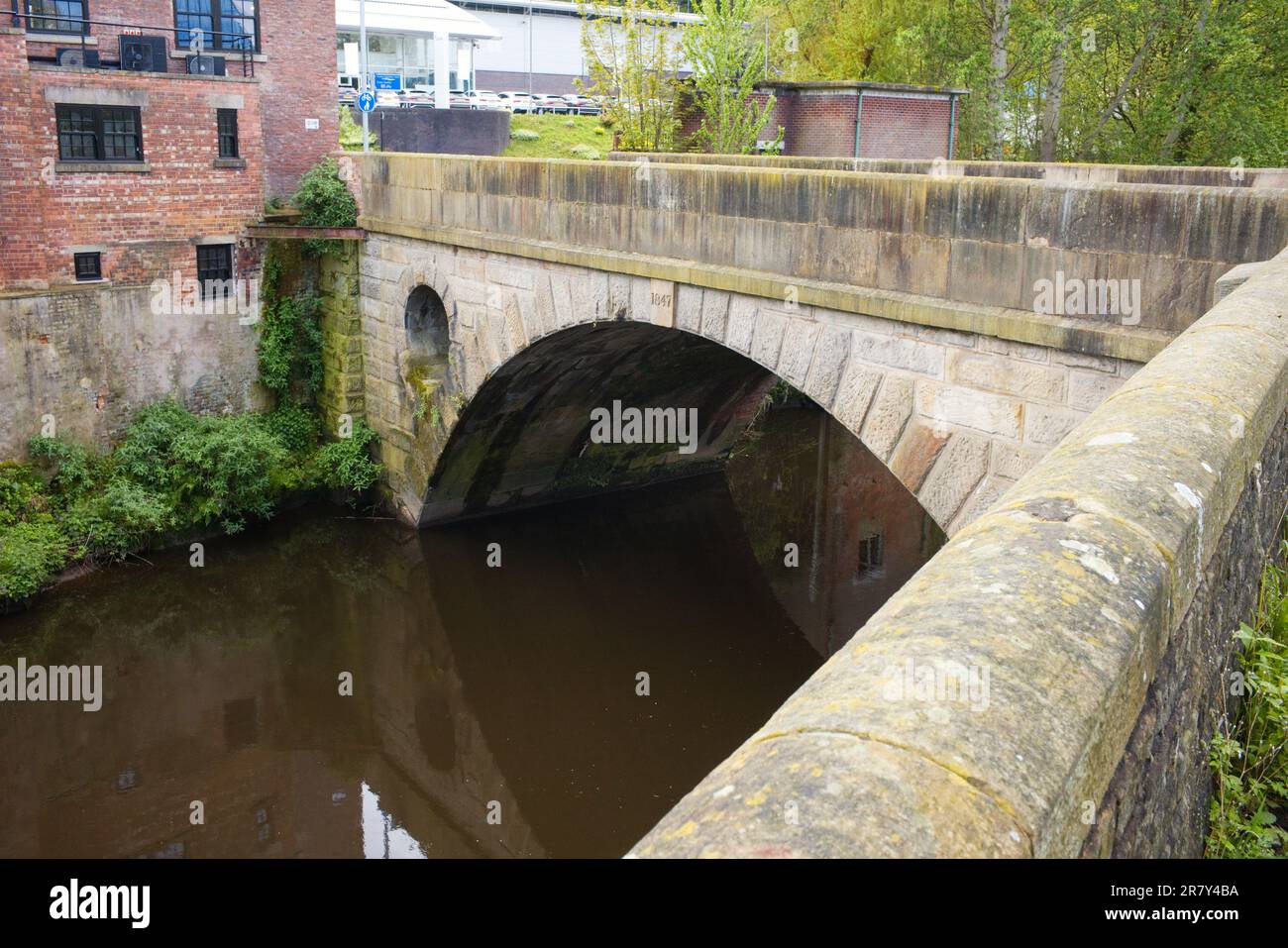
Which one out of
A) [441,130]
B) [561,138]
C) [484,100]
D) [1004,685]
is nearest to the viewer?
[1004,685]

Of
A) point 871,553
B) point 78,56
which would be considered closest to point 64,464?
point 78,56

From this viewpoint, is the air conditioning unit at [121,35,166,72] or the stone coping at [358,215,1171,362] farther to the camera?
the air conditioning unit at [121,35,166,72]

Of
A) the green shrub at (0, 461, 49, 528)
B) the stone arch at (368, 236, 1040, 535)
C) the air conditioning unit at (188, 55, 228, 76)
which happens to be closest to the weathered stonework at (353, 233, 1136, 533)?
the stone arch at (368, 236, 1040, 535)

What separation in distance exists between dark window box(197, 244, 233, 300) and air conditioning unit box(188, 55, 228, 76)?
9.53ft

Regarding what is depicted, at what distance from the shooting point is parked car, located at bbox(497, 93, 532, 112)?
3816cm

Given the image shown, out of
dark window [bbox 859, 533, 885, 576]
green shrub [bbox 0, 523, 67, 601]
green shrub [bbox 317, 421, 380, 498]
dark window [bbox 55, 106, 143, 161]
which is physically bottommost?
dark window [bbox 859, 533, 885, 576]

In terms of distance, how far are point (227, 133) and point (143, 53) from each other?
1751 millimetres

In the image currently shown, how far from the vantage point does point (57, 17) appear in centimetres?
1803

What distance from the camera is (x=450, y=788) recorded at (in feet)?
42.2

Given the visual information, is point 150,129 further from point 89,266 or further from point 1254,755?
point 1254,755

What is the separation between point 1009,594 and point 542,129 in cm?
3409

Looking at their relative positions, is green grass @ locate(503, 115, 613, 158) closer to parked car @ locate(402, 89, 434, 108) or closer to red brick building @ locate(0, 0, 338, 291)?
parked car @ locate(402, 89, 434, 108)

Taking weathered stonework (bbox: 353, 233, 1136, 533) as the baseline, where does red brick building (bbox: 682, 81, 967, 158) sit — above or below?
above
